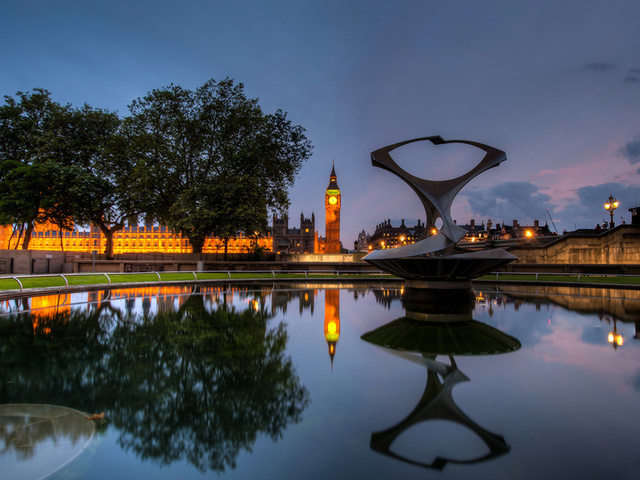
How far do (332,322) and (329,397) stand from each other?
16.3ft

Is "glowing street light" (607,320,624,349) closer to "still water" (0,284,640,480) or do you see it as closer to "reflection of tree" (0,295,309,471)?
"still water" (0,284,640,480)

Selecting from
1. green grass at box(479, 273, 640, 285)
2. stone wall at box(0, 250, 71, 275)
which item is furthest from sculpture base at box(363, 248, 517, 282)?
stone wall at box(0, 250, 71, 275)

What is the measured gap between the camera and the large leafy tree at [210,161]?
26.7 m

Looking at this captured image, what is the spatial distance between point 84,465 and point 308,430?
5.99ft

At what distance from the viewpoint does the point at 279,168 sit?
31562mm

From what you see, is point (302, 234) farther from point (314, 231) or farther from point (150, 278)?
point (150, 278)

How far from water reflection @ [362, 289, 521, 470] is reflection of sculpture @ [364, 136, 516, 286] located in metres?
0.96

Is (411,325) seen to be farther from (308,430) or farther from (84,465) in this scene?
(84,465)

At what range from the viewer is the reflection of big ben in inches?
271

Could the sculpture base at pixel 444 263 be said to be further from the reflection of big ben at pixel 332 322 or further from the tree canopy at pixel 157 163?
the tree canopy at pixel 157 163

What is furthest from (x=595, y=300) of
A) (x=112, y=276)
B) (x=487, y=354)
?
(x=112, y=276)

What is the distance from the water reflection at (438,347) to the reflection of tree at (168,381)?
1309 mm

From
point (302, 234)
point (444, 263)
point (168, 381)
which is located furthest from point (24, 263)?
point (302, 234)

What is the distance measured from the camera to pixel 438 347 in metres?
6.44
